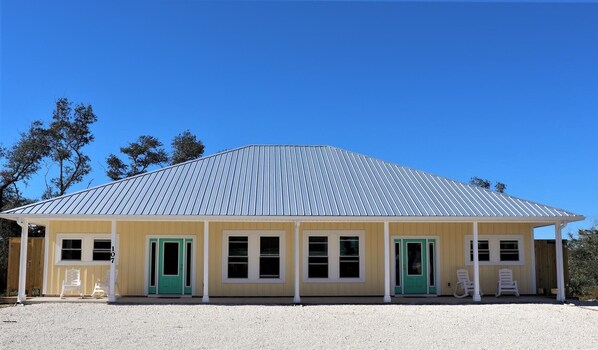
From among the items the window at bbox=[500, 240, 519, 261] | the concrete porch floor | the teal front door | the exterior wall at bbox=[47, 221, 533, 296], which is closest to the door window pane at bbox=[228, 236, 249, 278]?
the exterior wall at bbox=[47, 221, 533, 296]

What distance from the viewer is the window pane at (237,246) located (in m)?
18.3

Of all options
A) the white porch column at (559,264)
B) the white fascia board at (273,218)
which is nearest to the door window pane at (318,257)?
the white fascia board at (273,218)

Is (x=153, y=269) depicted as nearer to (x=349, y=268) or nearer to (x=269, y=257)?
(x=269, y=257)

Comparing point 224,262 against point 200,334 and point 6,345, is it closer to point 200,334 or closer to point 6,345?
point 200,334

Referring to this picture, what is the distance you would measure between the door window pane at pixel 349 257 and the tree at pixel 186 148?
20856 mm

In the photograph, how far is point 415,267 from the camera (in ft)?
60.8

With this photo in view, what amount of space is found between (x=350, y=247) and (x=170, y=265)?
559 cm

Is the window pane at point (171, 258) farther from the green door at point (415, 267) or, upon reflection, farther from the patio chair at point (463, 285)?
the patio chair at point (463, 285)

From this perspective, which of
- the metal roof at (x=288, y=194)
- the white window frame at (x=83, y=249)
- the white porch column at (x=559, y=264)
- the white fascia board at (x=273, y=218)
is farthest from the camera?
the white window frame at (x=83, y=249)

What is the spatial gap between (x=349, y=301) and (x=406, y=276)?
2535mm

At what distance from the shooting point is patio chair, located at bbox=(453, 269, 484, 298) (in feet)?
59.1

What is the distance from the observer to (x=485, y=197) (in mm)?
18500

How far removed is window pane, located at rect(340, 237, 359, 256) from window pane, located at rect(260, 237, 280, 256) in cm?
202

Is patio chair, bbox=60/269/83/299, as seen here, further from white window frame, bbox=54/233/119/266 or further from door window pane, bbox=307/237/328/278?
door window pane, bbox=307/237/328/278
